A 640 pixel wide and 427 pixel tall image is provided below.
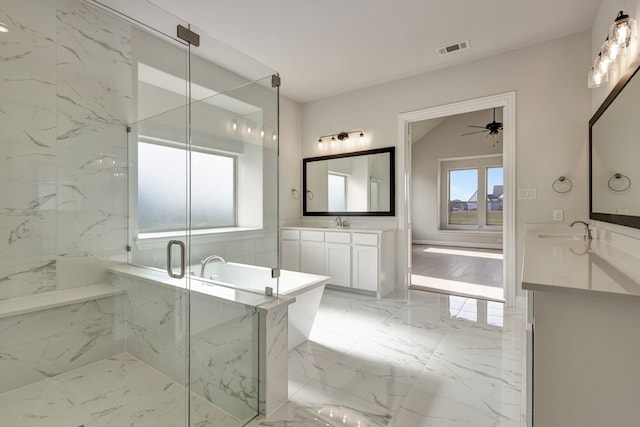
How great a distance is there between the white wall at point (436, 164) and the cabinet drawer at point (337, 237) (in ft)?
17.8

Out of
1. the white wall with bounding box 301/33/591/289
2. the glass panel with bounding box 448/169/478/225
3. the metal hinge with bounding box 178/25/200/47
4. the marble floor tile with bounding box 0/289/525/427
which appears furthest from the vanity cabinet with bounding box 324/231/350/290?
the glass panel with bounding box 448/169/478/225

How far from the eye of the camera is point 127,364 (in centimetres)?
206

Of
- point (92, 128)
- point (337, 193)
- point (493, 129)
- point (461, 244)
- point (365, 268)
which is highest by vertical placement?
point (493, 129)

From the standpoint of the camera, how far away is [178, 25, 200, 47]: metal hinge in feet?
6.01

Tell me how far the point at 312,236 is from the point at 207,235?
7.45 feet

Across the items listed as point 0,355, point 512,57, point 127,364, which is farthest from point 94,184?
point 512,57

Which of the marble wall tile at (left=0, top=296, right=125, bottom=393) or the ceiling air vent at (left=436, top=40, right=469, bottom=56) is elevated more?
the ceiling air vent at (left=436, top=40, right=469, bottom=56)

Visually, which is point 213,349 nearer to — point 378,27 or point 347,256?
point 347,256

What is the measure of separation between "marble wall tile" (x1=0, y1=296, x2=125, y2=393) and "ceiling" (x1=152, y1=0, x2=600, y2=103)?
2.54m

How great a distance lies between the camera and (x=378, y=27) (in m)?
2.88

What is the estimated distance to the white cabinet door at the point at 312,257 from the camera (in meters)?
4.12

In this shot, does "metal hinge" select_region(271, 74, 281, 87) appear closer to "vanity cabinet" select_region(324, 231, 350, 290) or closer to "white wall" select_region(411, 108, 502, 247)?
"vanity cabinet" select_region(324, 231, 350, 290)

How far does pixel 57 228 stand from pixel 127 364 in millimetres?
1055

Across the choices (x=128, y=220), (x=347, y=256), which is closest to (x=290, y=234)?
(x=347, y=256)
